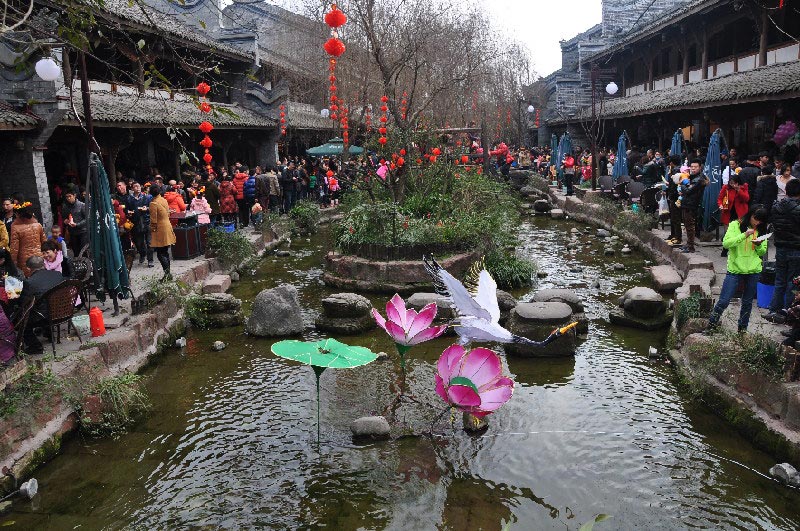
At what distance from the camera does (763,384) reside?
5.30m

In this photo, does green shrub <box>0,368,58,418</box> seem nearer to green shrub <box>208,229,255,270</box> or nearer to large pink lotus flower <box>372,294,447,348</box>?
large pink lotus flower <box>372,294,447,348</box>

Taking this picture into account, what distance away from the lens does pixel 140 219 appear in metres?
10.2

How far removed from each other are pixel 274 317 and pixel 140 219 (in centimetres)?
349

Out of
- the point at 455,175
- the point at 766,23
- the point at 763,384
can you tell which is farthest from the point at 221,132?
the point at 763,384

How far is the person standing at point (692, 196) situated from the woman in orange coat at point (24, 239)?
30.1 feet

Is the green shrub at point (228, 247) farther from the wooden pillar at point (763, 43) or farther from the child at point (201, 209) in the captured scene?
the wooden pillar at point (763, 43)

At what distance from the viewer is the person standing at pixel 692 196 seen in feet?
34.0

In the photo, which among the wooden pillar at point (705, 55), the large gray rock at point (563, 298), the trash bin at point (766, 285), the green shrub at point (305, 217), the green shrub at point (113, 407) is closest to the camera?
the green shrub at point (113, 407)

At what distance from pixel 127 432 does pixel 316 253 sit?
8.17 m

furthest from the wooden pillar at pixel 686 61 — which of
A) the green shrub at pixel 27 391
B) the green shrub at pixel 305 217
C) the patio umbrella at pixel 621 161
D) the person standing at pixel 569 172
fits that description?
the green shrub at pixel 27 391

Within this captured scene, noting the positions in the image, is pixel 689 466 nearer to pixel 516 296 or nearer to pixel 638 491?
pixel 638 491

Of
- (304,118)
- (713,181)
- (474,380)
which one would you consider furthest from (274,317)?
(304,118)

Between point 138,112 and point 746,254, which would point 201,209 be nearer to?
point 138,112

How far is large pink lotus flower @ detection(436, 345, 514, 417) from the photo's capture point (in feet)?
16.6
